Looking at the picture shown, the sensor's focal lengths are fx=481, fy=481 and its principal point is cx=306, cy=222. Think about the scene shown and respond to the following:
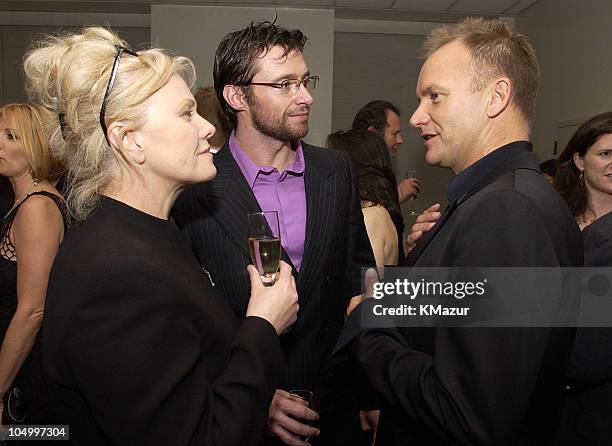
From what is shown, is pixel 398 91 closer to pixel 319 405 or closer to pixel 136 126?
pixel 319 405

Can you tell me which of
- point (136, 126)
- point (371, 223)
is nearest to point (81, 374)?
point (136, 126)

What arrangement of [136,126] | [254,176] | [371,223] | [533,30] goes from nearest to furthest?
[136,126], [254,176], [371,223], [533,30]

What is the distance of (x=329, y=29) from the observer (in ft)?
18.7

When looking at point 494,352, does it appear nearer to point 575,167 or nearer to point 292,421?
point 292,421

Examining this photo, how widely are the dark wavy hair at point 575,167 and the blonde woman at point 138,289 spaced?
6.55 ft

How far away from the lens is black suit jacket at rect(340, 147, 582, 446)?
95 cm

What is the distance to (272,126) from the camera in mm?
1888

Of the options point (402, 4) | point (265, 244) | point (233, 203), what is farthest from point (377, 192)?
point (402, 4)

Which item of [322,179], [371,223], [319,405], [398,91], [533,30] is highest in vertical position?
[533,30]

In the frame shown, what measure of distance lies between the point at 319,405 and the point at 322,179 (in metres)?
0.86

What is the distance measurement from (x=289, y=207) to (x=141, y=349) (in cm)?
106

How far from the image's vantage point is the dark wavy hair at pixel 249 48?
6.20 ft

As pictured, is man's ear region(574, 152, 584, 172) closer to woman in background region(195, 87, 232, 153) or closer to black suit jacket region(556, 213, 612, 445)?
black suit jacket region(556, 213, 612, 445)

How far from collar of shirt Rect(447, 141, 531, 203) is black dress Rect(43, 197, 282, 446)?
2.08 ft
